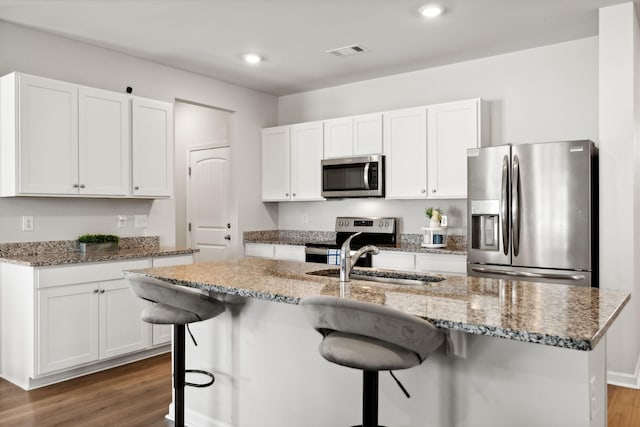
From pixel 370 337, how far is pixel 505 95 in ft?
11.5

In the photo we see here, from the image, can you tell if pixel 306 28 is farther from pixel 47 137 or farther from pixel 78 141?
pixel 47 137

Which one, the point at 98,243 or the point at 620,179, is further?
the point at 98,243

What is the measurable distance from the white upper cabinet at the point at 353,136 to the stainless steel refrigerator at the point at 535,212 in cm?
120

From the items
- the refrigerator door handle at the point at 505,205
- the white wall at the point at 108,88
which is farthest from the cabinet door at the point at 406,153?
the white wall at the point at 108,88

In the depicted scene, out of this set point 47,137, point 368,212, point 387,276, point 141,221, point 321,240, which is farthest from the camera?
point 321,240

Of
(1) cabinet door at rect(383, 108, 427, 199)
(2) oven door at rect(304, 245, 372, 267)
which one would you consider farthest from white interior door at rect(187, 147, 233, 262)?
(1) cabinet door at rect(383, 108, 427, 199)

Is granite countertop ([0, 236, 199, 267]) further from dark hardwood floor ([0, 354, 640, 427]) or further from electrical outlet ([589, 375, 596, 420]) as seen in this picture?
electrical outlet ([589, 375, 596, 420])

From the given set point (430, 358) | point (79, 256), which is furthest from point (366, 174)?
point (430, 358)

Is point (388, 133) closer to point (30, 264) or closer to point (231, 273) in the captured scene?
point (231, 273)

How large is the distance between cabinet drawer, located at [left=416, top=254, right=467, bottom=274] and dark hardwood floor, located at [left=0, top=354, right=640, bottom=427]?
4.37 ft

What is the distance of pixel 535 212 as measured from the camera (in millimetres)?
3561

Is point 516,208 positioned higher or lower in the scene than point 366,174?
lower

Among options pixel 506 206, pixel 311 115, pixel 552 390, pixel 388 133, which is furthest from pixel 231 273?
pixel 311 115

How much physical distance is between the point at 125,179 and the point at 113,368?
59.1 inches
